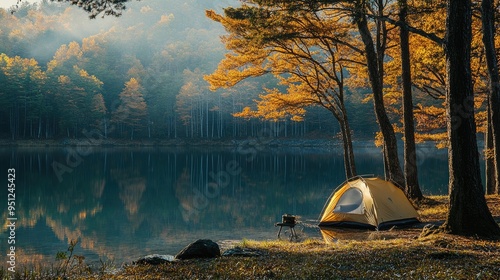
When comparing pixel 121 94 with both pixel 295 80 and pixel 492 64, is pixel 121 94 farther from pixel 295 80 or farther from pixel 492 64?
pixel 492 64

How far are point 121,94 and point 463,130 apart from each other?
7682cm

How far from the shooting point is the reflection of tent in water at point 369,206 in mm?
14016

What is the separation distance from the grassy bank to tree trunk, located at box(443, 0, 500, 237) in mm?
553

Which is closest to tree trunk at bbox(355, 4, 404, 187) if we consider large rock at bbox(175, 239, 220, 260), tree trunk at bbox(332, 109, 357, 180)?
tree trunk at bbox(332, 109, 357, 180)

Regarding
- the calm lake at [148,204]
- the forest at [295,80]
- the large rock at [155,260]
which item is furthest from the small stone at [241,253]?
the calm lake at [148,204]

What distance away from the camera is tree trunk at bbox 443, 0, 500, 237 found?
901 cm

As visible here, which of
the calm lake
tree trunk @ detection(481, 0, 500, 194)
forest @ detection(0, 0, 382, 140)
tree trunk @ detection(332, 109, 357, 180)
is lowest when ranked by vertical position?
the calm lake

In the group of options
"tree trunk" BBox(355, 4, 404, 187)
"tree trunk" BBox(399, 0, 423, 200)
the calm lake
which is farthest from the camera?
"tree trunk" BBox(399, 0, 423, 200)

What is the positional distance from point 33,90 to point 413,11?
2669 inches

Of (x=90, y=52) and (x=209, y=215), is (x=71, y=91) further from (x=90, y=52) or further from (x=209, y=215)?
(x=209, y=215)

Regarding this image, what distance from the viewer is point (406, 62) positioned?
1636cm

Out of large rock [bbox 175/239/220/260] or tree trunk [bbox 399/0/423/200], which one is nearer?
large rock [bbox 175/239/220/260]

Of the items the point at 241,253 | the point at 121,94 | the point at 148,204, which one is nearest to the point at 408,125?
the point at 241,253

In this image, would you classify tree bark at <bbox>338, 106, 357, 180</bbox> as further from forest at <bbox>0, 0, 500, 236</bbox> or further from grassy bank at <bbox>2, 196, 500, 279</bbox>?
grassy bank at <bbox>2, 196, 500, 279</bbox>
